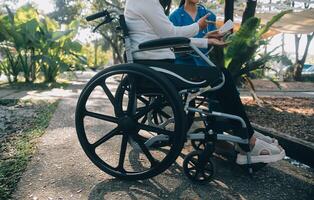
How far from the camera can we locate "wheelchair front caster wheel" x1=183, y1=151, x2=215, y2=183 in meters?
2.06

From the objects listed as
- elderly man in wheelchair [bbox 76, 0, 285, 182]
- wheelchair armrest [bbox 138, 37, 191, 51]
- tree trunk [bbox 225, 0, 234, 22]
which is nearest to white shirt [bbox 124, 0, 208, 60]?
elderly man in wheelchair [bbox 76, 0, 285, 182]

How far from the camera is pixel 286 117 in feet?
14.5

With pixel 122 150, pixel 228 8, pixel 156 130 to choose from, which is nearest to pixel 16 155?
pixel 122 150

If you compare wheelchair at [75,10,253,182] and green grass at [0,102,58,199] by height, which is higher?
wheelchair at [75,10,253,182]

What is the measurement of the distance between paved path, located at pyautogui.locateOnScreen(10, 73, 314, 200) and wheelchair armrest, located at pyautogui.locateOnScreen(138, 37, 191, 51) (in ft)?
2.96

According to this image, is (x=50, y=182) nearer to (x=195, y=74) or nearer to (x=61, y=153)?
(x=61, y=153)

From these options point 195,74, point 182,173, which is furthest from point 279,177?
point 195,74

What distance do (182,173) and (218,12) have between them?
11.3m

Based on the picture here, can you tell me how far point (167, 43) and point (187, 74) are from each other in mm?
241

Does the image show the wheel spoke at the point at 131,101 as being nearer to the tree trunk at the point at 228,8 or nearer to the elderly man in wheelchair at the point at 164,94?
the elderly man in wheelchair at the point at 164,94

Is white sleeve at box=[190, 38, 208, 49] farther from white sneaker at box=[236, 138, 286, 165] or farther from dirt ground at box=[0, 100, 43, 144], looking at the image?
dirt ground at box=[0, 100, 43, 144]

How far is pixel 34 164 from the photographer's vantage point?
231cm

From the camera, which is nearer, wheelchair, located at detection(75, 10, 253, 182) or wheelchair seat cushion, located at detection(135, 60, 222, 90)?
wheelchair, located at detection(75, 10, 253, 182)

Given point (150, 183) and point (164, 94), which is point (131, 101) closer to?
point (164, 94)
